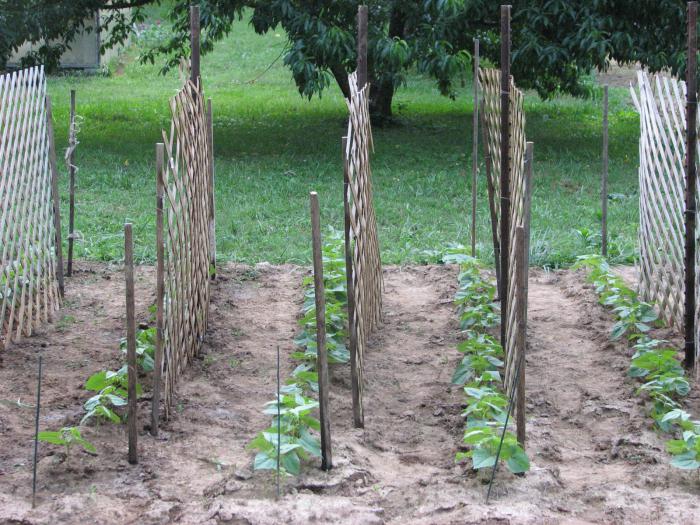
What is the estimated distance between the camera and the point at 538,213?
8.87 meters

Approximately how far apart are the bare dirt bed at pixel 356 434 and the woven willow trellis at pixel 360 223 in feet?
0.98

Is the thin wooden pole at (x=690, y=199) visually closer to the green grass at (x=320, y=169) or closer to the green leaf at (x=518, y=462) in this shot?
the green leaf at (x=518, y=462)

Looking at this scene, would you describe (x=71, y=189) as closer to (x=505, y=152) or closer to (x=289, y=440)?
(x=505, y=152)

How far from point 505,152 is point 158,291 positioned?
2.02 m

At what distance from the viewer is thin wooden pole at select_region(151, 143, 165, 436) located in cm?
427

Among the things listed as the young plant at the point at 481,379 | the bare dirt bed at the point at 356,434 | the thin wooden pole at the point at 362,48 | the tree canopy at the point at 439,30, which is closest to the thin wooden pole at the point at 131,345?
the bare dirt bed at the point at 356,434

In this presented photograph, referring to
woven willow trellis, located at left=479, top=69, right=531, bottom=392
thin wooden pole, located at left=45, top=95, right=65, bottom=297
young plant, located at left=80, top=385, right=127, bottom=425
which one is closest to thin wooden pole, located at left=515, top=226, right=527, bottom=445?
woven willow trellis, located at left=479, top=69, right=531, bottom=392

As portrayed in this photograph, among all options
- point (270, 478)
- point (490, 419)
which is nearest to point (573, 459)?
point (490, 419)

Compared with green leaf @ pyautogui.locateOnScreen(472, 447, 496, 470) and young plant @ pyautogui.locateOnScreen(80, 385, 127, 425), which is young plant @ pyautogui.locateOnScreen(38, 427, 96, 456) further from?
green leaf @ pyautogui.locateOnScreen(472, 447, 496, 470)

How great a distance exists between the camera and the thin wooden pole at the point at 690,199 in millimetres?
5161

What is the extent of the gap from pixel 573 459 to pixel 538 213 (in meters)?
4.74

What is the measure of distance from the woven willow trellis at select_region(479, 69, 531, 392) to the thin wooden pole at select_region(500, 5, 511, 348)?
3cm

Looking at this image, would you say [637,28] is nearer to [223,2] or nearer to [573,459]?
[223,2]

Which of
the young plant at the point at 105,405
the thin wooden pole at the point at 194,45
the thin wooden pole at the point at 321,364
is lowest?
the young plant at the point at 105,405
